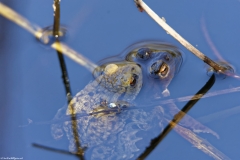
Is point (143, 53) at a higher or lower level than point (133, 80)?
higher

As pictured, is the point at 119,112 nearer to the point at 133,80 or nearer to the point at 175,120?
the point at 133,80

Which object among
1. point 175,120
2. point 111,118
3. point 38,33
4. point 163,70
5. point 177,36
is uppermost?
point 38,33

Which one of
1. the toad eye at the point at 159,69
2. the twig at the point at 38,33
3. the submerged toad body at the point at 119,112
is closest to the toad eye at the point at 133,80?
the submerged toad body at the point at 119,112

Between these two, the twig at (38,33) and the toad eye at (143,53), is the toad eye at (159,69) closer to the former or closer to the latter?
the toad eye at (143,53)

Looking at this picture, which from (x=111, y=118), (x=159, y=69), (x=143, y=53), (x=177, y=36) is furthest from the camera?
(x=143, y=53)

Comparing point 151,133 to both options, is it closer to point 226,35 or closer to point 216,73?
point 216,73

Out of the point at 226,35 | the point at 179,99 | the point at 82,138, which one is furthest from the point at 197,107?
the point at 82,138

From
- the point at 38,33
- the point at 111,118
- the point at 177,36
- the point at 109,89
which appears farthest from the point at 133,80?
the point at 38,33

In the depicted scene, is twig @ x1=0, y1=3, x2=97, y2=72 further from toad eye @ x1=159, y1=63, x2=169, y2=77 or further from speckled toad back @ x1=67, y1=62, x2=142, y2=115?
toad eye @ x1=159, y1=63, x2=169, y2=77
